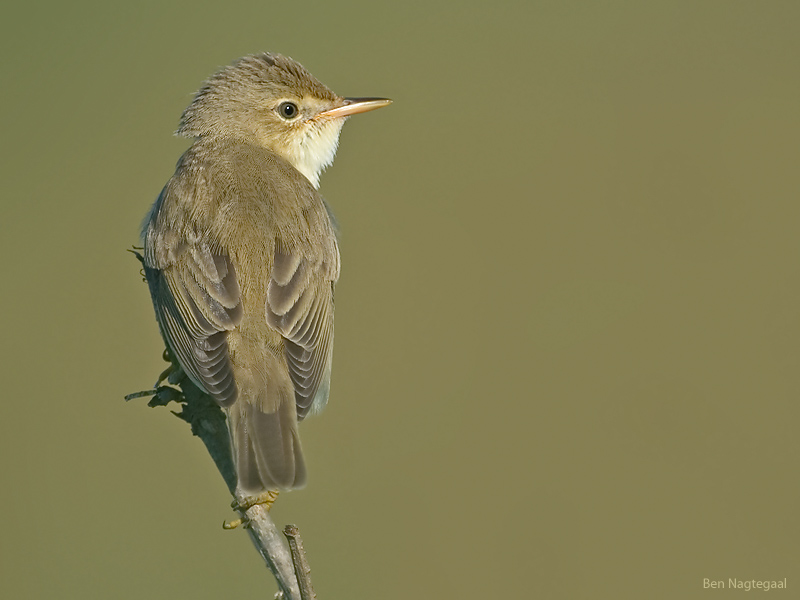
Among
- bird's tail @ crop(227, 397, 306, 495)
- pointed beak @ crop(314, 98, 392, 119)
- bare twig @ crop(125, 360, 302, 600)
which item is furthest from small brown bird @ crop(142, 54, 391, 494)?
pointed beak @ crop(314, 98, 392, 119)

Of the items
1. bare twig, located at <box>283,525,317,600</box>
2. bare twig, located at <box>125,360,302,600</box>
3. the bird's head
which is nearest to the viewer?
bare twig, located at <box>283,525,317,600</box>

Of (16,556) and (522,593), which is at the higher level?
(16,556)

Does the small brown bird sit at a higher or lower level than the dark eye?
lower

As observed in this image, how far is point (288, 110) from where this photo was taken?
16.8 feet

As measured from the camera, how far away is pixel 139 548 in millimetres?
5969

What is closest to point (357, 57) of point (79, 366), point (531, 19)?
point (531, 19)

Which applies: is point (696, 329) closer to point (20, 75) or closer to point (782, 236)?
point (782, 236)

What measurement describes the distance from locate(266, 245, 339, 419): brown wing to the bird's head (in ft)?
3.12

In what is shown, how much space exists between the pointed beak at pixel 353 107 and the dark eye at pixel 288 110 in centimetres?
12

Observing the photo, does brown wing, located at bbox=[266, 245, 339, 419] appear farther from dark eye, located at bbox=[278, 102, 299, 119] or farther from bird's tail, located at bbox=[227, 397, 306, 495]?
dark eye, located at bbox=[278, 102, 299, 119]

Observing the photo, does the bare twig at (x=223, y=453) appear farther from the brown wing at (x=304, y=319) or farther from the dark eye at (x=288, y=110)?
the dark eye at (x=288, y=110)

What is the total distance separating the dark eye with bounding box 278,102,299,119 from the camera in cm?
510

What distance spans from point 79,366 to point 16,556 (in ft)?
4.36

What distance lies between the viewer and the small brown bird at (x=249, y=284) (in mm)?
3703
